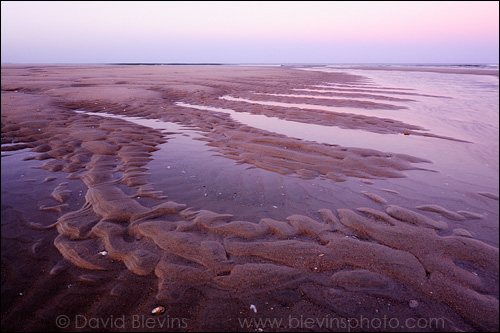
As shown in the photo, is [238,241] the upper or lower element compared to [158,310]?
upper

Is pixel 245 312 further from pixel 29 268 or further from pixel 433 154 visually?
pixel 433 154

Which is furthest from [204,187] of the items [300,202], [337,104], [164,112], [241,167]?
[337,104]

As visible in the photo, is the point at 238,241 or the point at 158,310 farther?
the point at 238,241

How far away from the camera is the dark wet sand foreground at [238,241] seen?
2176mm

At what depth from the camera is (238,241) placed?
3.05 meters

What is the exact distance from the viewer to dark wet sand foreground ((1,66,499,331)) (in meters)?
2.18

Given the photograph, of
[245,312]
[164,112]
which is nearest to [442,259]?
[245,312]

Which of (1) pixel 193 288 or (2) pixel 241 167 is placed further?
(2) pixel 241 167

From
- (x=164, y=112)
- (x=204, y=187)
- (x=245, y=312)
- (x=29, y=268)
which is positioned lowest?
(x=245, y=312)

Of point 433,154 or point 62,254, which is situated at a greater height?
point 433,154

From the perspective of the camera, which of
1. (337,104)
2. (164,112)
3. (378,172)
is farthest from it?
(337,104)

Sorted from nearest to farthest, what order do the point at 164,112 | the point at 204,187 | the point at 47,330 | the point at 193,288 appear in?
1. the point at 47,330
2. the point at 193,288
3. the point at 204,187
4. the point at 164,112

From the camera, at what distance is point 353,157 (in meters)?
5.77

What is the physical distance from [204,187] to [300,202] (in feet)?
5.12
